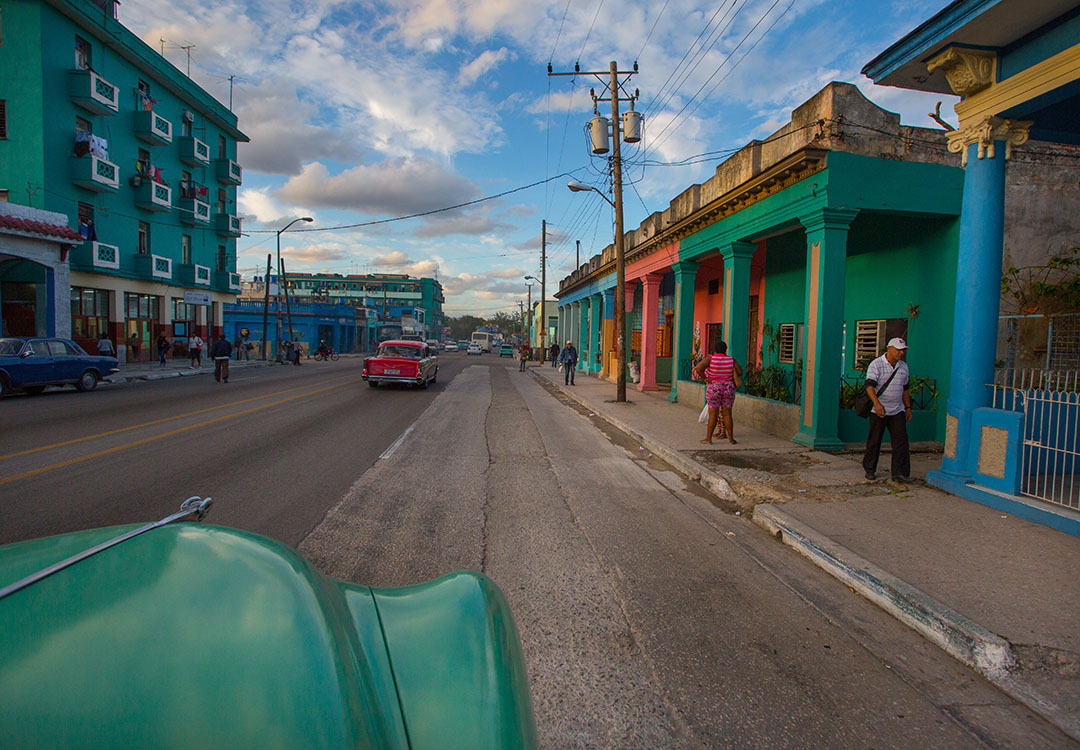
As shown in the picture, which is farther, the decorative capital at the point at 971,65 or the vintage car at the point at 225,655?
the decorative capital at the point at 971,65

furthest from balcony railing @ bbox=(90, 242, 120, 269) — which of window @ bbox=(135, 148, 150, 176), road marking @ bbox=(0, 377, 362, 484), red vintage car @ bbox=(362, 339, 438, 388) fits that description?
road marking @ bbox=(0, 377, 362, 484)

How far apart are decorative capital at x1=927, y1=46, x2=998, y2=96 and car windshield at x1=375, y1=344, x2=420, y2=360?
1554 centimetres

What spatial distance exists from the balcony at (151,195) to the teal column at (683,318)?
2733cm

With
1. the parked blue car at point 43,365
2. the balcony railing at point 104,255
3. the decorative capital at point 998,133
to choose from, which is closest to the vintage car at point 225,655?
the decorative capital at point 998,133

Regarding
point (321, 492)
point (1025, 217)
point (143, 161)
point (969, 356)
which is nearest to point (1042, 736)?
point (969, 356)

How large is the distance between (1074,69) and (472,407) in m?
12.2

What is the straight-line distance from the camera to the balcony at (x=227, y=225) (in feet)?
125

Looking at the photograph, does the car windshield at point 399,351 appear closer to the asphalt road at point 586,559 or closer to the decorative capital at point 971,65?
the asphalt road at point 586,559

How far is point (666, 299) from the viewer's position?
938 inches

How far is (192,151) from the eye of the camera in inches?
1345

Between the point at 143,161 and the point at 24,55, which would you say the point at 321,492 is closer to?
the point at 24,55

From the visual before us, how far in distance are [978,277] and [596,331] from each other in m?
24.7

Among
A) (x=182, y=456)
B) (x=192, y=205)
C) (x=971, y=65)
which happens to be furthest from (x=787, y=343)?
(x=192, y=205)

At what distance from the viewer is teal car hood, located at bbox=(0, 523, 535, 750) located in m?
1.16
